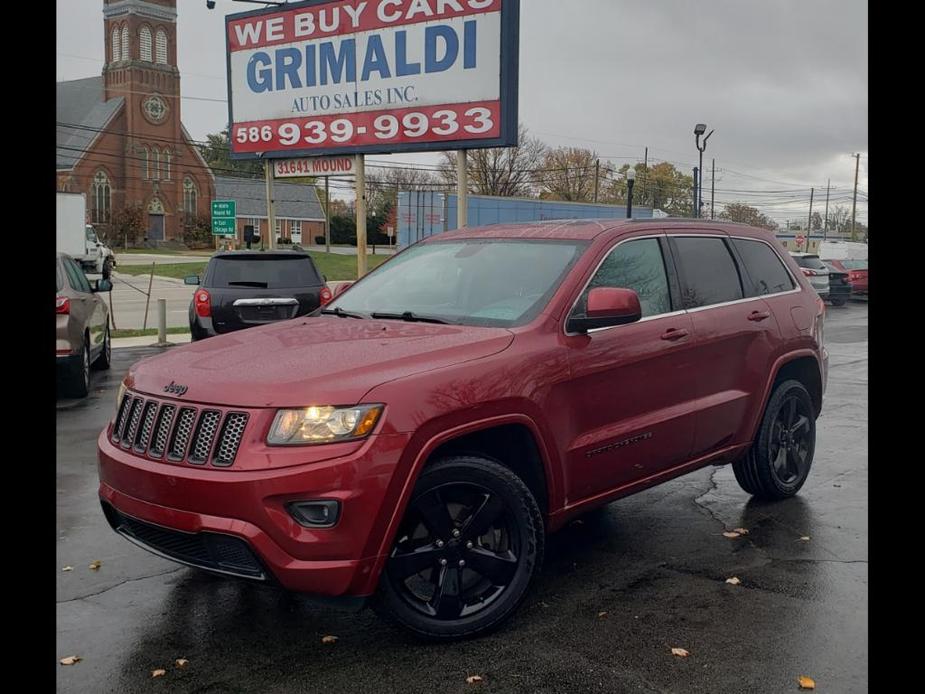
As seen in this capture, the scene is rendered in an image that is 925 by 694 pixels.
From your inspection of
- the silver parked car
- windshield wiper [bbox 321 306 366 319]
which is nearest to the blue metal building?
the silver parked car

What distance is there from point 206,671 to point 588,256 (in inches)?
106

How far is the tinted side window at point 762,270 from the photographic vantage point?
234 inches

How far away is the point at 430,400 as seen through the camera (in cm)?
377

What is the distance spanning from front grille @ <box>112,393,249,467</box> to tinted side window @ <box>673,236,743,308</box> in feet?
9.19

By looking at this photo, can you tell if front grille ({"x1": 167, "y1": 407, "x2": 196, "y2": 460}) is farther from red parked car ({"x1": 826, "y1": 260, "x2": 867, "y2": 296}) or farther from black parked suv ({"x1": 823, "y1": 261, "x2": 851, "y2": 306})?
red parked car ({"x1": 826, "y1": 260, "x2": 867, "y2": 296})

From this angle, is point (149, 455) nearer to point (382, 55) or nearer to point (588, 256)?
point (588, 256)

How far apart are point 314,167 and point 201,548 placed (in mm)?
17431

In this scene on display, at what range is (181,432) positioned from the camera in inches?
148

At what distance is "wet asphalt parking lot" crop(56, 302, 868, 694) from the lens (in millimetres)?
3631

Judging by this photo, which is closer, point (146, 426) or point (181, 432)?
point (181, 432)

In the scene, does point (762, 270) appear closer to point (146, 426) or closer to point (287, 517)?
point (287, 517)

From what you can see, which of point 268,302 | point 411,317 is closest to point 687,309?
point 411,317

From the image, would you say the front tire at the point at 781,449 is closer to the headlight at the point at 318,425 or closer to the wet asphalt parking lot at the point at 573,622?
the wet asphalt parking lot at the point at 573,622

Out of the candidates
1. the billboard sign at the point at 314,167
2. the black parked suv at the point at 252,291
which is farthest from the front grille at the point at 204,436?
the billboard sign at the point at 314,167
